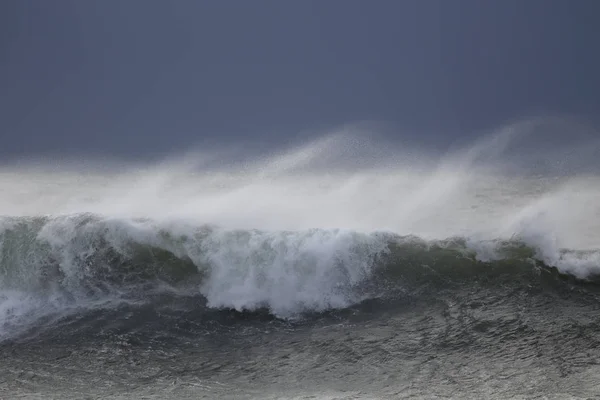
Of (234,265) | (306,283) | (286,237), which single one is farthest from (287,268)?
(234,265)

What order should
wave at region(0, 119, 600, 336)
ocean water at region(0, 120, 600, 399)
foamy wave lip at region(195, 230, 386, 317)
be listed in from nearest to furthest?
ocean water at region(0, 120, 600, 399) < foamy wave lip at region(195, 230, 386, 317) < wave at region(0, 119, 600, 336)

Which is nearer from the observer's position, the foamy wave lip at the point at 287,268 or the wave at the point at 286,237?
the foamy wave lip at the point at 287,268

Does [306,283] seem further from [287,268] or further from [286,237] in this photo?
[286,237]

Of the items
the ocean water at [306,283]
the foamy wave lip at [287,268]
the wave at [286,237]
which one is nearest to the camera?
the ocean water at [306,283]

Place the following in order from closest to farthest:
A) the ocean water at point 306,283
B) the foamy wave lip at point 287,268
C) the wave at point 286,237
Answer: the ocean water at point 306,283
the foamy wave lip at point 287,268
the wave at point 286,237

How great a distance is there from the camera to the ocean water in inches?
196

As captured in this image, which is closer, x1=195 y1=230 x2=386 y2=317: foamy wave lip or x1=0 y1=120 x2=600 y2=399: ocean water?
x1=0 y1=120 x2=600 y2=399: ocean water

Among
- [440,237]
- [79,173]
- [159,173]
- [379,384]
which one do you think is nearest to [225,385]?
[379,384]

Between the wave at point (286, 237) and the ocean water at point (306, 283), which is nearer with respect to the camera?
the ocean water at point (306, 283)

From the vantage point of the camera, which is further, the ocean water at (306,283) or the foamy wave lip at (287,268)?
the foamy wave lip at (287,268)

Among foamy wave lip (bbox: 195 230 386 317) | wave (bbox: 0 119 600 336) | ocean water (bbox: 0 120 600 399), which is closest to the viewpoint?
ocean water (bbox: 0 120 600 399)

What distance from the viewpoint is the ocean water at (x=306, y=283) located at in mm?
4988

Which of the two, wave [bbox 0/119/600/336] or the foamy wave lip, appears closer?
the foamy wave lip

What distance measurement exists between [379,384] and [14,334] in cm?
389
